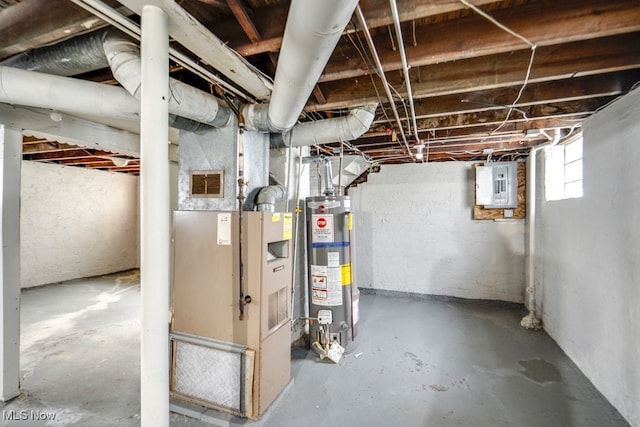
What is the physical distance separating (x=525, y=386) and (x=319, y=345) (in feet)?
5.47

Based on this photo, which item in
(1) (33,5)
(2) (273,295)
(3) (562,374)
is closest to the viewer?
(1) (33,5)

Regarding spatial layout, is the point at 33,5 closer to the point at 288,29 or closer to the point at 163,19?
the point at 163,19

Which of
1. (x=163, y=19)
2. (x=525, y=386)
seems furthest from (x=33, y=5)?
(x=525, y=386)

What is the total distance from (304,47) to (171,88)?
87 centimetres

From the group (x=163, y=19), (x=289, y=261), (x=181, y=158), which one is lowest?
(x=289, y=261)

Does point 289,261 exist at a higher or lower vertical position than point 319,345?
higher

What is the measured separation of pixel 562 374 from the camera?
242 centimetres

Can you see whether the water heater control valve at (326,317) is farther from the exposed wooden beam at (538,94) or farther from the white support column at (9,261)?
the white support column at (9,261)

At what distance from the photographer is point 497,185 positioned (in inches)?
160

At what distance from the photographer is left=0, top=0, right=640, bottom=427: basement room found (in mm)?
1308

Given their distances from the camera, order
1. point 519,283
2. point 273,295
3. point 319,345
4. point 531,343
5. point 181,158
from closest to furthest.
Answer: point 273,295, point 181,158, point 319,345, point 531,343, point 519,283

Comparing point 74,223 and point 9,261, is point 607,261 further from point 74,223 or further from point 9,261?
point 74,223

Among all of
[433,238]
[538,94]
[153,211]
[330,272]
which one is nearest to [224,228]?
[153,211]

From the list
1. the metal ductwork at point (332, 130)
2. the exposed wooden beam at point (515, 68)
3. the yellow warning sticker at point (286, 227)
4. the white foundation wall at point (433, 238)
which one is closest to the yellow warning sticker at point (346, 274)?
the yellow warning sticker at point (286, 227)
